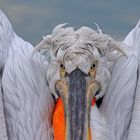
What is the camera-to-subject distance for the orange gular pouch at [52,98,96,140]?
6918 millimetres

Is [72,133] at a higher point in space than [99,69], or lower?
lower

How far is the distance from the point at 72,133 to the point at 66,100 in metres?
0.34

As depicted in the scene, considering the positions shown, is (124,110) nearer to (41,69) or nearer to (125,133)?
(125,133)

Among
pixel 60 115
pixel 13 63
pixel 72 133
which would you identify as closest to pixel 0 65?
pixel 13 63

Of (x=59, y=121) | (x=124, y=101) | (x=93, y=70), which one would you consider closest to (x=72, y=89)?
(x=93, y=70)

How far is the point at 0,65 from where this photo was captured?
7.40m

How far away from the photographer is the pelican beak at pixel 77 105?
21.2 feet

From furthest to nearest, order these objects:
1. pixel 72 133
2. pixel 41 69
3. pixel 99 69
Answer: pixel 41 69, pixel 99 69, pixel 72 133

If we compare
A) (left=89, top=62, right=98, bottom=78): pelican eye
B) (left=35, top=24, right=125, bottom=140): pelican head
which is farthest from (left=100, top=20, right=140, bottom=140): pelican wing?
(left=89, top=62, right=98, bottom=78): pelican eye

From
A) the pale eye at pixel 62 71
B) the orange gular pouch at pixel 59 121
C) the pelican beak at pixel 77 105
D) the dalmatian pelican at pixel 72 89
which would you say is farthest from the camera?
the orange gular pouch at pixel 59 121

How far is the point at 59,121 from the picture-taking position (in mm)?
7016

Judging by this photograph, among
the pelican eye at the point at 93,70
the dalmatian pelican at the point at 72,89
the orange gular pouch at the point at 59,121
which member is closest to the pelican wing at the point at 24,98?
the dalmatian pelican at the point at 72,89

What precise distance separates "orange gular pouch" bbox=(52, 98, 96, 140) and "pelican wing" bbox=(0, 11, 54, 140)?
105 millimetres

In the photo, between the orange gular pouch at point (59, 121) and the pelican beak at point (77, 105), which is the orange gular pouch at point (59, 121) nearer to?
the orange gular pouch at point (59, 121)
